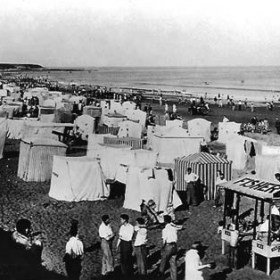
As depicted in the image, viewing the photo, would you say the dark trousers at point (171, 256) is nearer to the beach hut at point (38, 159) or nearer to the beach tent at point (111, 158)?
the beach tent at point (111, 158)

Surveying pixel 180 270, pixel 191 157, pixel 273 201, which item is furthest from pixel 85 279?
pixel 191 157

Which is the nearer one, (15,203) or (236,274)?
(236,274)

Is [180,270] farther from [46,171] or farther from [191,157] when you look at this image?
[46,171]

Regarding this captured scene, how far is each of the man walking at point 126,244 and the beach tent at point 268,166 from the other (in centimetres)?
953

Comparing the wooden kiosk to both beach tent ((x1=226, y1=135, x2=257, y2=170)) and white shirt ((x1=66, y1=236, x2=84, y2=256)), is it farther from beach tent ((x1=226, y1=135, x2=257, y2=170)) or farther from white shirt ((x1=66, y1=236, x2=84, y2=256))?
beach tent ((x1=226, y1=135, x2=257, y2=170))

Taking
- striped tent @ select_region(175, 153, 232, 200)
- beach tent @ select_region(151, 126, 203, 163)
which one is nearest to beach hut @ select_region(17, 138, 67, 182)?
beach tent @ select_region(151, 126, 203, 163)

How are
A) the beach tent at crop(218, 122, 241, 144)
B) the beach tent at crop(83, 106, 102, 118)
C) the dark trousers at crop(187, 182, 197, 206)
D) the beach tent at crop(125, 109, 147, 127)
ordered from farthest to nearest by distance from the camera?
the beach tent at crop(83, 106, 102, 118) → the beach tent at crop(125, 109, 147, 127) → the beach tent at crop(218, 122, 241, 144) → the dark trousers at crop(187, 182, 197, 206)

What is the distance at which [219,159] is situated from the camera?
61.1 feet

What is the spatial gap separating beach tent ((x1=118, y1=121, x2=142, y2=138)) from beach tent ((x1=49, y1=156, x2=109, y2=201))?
11440 mm

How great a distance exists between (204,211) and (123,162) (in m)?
4.44

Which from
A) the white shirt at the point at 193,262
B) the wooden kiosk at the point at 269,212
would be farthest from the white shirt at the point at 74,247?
the wooden kiosk at the point at 269,212

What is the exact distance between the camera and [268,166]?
64.8 ft

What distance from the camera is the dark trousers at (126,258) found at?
36.3 ft

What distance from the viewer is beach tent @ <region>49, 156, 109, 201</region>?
18.2 m
